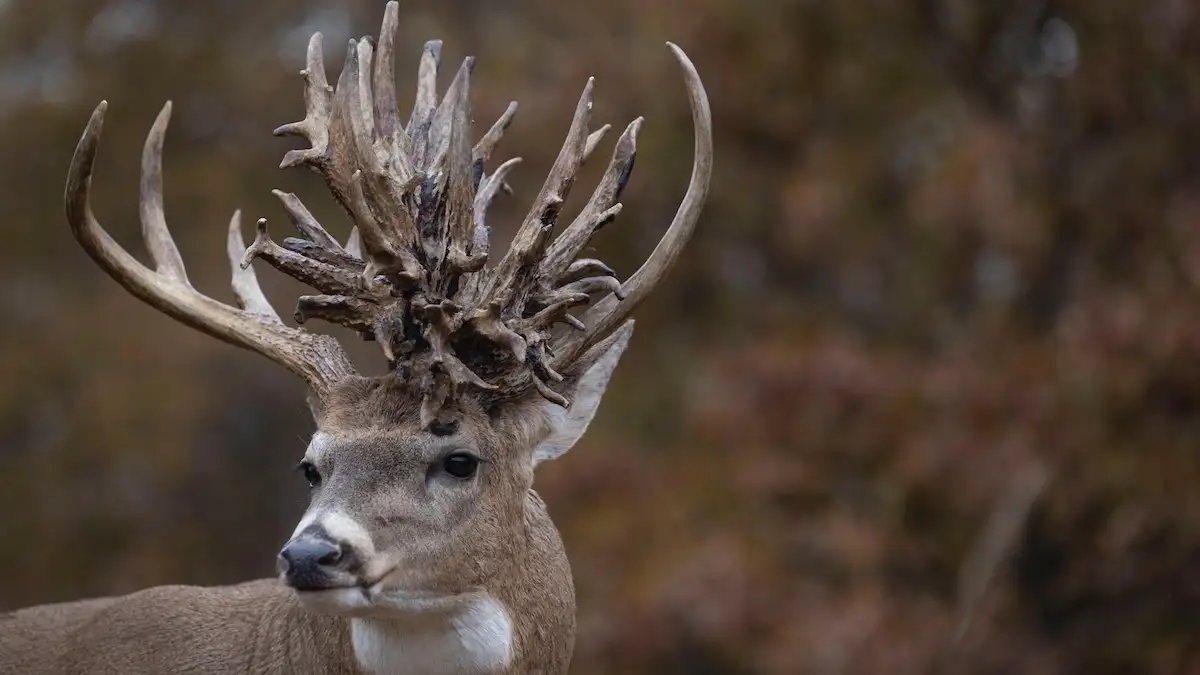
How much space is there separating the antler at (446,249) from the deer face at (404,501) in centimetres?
12

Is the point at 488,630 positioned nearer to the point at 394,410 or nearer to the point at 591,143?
the point at 394,410

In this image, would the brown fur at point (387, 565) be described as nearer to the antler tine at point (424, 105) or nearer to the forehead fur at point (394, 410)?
the forehead fur at point (394, 410)

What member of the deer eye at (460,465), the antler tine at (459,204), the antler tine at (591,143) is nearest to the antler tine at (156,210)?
the antler tine at (459,204)

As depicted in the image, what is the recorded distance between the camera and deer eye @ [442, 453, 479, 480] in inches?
195

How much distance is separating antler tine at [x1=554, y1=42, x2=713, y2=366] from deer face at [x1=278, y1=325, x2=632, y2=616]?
0.74ft

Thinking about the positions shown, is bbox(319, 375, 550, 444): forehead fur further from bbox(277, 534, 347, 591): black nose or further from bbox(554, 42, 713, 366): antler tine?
bbox(277, 534, 347, 591): black nose

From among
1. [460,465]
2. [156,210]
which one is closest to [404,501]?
[460,465]

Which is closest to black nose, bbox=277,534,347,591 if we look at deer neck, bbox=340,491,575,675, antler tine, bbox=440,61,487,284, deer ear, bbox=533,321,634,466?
deer neck, bbox=340,491,575,675

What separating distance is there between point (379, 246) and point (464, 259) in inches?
9.6

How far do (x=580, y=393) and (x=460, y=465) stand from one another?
62 cm

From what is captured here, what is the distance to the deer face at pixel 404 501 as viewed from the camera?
14.9 feet

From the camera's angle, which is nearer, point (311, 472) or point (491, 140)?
point (311, 472)

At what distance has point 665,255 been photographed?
532 cm

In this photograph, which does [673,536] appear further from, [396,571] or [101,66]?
[101,66]
